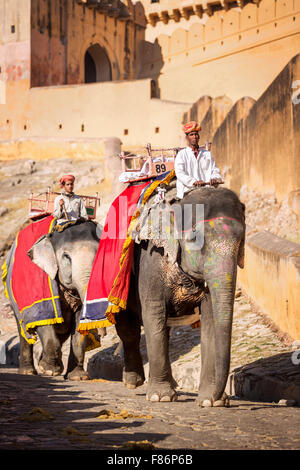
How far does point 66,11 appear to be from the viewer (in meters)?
40.7

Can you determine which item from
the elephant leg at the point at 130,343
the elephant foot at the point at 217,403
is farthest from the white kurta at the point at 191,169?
the elephant leg at the point at 130,343

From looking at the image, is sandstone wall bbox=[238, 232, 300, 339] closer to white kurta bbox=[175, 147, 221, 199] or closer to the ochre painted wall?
white kurta bbox=[175, 147, 221, 199]

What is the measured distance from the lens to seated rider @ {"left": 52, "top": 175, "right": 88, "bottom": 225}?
1083 cm

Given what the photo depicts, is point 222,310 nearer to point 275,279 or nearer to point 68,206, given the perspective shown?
point 275,279

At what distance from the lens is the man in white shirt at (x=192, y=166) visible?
741 centimetres

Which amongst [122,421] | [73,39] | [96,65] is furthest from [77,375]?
[96,65]

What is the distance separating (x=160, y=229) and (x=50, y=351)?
3.72 metres

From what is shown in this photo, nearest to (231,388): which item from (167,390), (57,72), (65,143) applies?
(167,390)

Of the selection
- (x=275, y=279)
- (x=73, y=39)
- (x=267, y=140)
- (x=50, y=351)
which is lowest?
(x=50, y=351)

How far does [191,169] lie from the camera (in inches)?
299

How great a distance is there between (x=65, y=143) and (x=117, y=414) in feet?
94.9

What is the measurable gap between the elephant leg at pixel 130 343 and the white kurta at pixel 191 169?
194 centimetres
